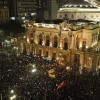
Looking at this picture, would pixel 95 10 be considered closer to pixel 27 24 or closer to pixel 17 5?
pixel 27 24

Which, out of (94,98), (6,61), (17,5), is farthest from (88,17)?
(94,98)

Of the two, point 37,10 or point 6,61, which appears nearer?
point 6,61

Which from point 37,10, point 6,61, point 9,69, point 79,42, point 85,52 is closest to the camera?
point 9,69

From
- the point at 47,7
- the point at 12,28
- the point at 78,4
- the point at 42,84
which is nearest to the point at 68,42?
the point at 42,84

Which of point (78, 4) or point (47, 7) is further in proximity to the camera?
point (47, 7)

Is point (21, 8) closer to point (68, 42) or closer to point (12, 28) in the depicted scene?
point (12, 28)
